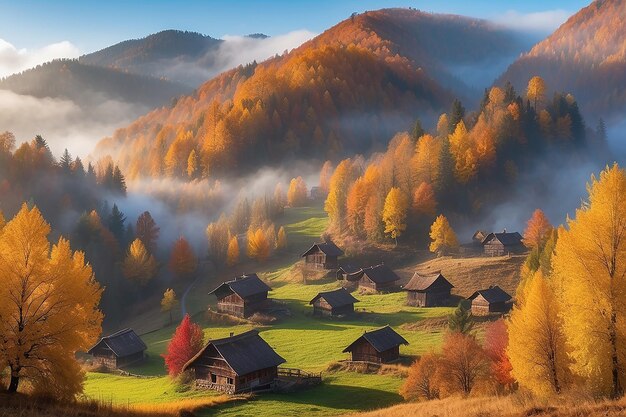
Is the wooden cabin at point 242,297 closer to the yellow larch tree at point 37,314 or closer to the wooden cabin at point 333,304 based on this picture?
the wooden cabin at point 333,304

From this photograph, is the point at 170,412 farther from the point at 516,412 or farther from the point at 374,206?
the point at 374,206

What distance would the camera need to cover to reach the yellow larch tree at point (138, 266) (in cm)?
11634

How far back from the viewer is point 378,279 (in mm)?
97250

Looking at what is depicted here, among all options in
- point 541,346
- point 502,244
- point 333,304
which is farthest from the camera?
point 502,244

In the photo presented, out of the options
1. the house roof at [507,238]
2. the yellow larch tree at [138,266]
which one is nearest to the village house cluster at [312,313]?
the house roof at [507,238]

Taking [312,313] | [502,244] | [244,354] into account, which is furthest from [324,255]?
[244,354]

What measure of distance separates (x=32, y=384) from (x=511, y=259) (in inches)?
3072

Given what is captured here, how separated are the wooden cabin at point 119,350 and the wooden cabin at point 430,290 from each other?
38630mm

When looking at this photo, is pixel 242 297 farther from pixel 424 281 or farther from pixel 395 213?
pixel 395 213

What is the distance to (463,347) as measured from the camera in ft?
147

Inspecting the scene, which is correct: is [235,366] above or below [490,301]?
below

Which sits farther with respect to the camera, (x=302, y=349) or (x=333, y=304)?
A: (x=333, y=304)

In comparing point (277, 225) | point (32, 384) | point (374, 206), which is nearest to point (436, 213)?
point (374, 206)

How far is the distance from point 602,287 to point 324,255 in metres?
83.2
